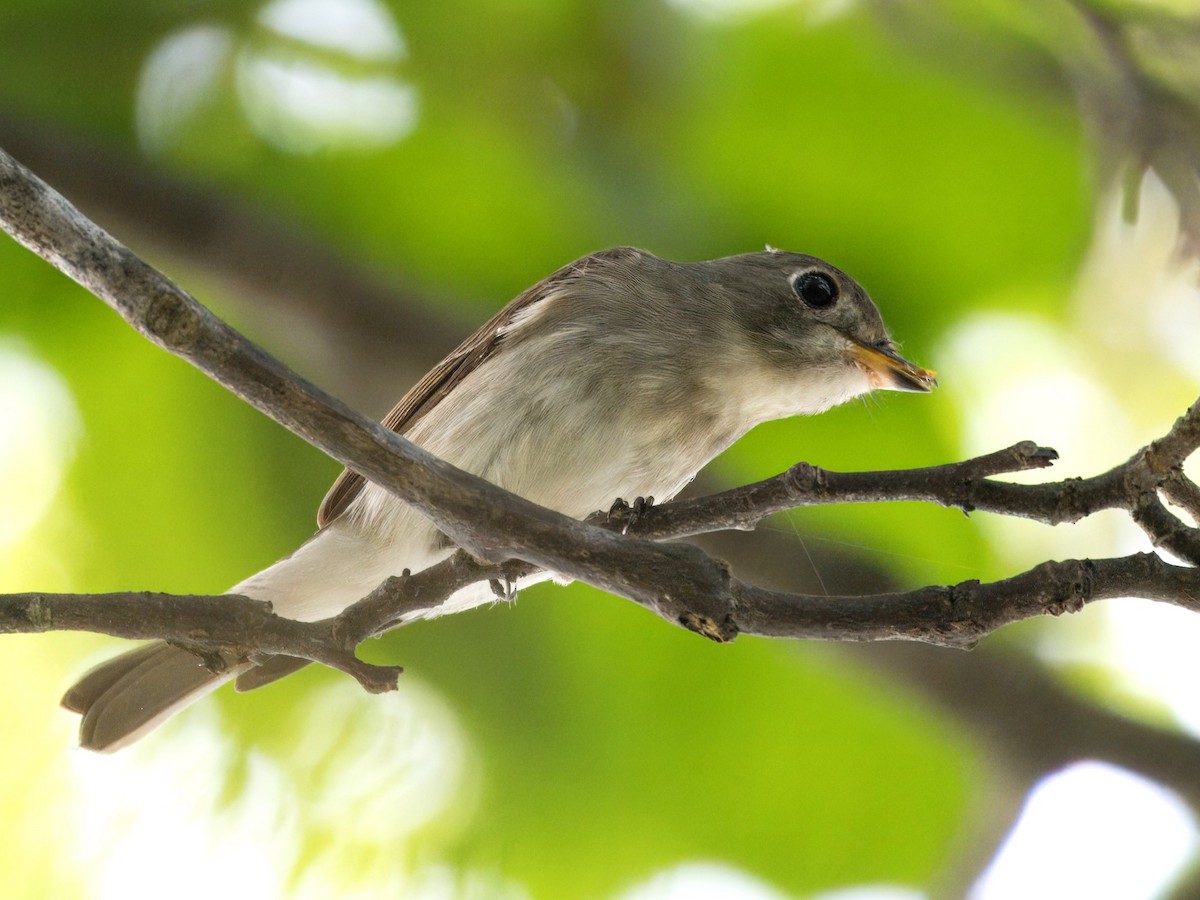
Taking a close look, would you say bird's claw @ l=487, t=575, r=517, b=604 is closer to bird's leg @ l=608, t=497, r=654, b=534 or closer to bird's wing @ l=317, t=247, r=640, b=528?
bird's leg @ l=608, t=497, r=654, b=534

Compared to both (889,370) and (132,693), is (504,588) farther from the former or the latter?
(889,370)

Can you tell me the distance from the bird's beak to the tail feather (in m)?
1.09

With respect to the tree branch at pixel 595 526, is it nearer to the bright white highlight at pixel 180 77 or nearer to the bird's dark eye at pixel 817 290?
the bird's dark eye at pixel 817 290

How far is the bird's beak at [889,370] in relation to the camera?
1.74 m

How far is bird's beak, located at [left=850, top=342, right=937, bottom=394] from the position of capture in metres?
1.74

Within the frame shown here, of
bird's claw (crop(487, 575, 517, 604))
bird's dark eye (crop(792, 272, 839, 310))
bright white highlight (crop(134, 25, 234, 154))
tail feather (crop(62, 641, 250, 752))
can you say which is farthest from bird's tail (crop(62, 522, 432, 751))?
bright white highlight (crop(134, 25, 234, 154))

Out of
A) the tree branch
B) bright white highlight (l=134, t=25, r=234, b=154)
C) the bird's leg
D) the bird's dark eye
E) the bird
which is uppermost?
bright white highlight (l=134, t=25, r=234, b=154)

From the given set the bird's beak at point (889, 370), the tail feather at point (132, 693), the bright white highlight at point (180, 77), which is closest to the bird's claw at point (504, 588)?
the tail feather at point (132, 693)

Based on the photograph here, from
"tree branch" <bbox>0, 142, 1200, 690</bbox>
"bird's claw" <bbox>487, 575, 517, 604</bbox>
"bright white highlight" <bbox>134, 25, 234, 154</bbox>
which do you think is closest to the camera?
"tree branch" <bbox>0, 142, 1200, 690</bbox>

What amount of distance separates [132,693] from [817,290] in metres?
→ 1.25

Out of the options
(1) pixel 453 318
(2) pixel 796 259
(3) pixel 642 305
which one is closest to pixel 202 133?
(1) pixel 453 318

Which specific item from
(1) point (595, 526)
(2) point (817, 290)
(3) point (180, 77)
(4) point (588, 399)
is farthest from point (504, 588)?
(3) point (180, 77)

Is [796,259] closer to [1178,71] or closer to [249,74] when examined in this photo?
[1178,71]

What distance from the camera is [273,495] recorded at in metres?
2.60
